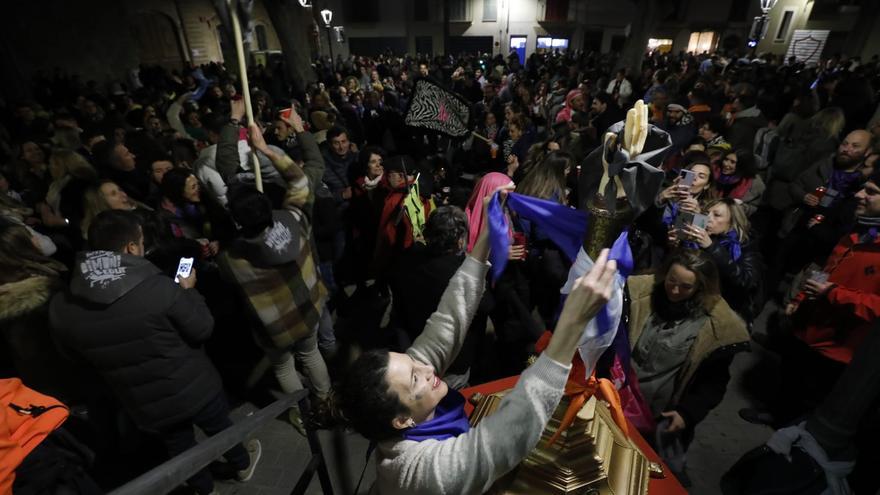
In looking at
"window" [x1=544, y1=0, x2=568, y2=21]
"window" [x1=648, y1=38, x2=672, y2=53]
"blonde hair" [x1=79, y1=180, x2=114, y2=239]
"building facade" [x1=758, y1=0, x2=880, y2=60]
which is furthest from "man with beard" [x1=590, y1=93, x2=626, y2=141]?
"window" [x1=648, y1=38, x2=672, y2=53]

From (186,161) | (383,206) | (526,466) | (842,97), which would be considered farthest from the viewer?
(842,97)

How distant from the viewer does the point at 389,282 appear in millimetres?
3268

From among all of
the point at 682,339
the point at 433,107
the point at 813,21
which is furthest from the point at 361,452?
the point at 813,21

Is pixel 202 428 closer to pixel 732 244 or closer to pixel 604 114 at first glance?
pixel 732 244

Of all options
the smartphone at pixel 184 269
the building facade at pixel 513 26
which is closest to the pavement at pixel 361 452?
the smartphone at pixel 184 269

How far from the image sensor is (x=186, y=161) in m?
4.88

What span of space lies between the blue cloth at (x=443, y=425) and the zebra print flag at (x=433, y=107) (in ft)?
13.7

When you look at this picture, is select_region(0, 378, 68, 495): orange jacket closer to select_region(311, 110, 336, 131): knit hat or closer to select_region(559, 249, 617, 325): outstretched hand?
select_region(559, 249, 617, 325): outstretched hand

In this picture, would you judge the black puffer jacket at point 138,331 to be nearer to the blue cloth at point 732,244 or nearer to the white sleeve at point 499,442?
the white sleeve at point 499,442

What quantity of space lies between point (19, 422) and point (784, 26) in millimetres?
37464

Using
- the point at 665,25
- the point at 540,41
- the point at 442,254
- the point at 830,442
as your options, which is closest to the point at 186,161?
the point at 442,254

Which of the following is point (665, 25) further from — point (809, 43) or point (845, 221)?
point (845, 221)

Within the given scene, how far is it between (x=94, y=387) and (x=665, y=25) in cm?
3861

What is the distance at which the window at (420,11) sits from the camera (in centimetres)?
3203
